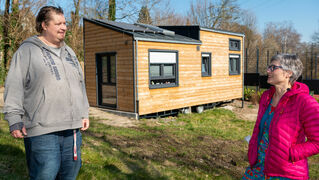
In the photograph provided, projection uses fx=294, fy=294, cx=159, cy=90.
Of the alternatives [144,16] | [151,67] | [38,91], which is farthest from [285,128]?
[144,16]

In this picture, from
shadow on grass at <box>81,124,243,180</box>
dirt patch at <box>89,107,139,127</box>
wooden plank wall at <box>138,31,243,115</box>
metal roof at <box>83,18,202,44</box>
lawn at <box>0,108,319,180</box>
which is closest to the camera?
lawn at <box>0,108,319,180</box>

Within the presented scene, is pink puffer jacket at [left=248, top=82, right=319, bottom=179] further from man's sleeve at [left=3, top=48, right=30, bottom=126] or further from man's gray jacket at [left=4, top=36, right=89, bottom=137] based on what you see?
man's sleeve at [left=3, top=48, right=30, bottom=126]

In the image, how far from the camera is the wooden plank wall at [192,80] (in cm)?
1119

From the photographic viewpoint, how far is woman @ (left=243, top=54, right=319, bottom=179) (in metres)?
2.37

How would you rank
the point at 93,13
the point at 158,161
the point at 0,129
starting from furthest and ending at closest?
the point at 93,13, the point at 0,129, the point at 158,161

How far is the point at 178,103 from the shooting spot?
1275 centimetres

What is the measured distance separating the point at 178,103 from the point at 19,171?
8970 millimetres

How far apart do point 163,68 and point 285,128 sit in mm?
9635

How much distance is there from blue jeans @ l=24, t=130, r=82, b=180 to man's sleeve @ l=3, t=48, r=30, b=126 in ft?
0.81

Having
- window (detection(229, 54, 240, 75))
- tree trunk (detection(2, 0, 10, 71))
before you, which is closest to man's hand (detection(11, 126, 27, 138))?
window (detection(229, 54, 240, 75))

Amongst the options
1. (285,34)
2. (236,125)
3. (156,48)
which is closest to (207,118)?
(236,125)

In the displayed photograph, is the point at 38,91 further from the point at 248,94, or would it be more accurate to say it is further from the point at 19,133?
the point at 248,94

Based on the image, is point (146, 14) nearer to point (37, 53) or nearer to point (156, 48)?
point (156, 48)

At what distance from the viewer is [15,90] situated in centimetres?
240
